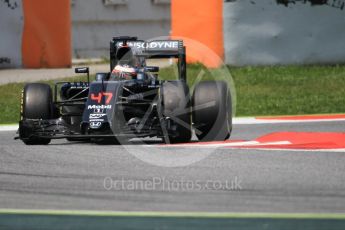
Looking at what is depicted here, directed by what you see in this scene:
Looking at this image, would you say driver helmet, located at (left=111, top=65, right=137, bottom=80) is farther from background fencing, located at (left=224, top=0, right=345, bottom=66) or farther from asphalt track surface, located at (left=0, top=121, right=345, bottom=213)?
background fencing, located at (left=224, top=0, right=345, bottom=66)

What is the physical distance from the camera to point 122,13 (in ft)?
115

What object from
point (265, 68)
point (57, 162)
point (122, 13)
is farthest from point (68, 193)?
point (122, 13)

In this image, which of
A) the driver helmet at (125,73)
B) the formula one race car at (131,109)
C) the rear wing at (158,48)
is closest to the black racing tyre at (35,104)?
the formula one race car at (131,109)

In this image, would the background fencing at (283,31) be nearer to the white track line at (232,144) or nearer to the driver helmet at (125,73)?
the driver helmet at (125,73)

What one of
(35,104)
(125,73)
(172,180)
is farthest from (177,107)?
(172,180)

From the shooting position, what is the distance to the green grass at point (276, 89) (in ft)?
63.2

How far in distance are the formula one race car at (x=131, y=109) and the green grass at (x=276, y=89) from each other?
497 centimetres

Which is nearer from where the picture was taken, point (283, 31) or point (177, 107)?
point (177, 107)

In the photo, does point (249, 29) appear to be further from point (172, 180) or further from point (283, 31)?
point (172, 180)

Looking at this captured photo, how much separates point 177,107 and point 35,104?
1671mm

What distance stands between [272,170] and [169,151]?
1.91m

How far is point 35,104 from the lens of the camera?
43.1 feet

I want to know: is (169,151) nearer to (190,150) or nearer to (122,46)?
(190,150)

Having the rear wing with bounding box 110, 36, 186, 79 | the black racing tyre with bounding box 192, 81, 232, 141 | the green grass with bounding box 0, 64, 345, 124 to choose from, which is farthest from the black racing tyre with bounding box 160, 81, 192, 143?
the green grass with bounding box 0, 64, 345, 124
